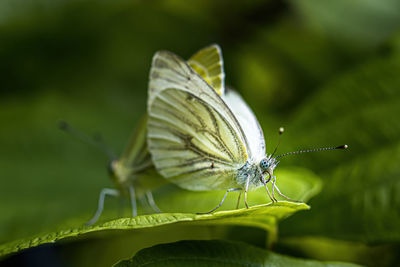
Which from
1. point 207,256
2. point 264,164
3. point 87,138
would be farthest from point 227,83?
point 207,256

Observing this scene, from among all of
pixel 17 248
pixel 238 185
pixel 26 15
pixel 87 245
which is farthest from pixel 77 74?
pixel 17 248

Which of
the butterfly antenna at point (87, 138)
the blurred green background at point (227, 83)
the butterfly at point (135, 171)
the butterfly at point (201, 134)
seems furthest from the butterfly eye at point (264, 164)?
the butterfly antenna at point (87, 138)

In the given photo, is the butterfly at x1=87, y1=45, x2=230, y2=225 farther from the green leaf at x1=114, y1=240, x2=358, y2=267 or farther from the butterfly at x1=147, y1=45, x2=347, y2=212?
the green leaf at x1=114, y1=240, x2=358, y2=267

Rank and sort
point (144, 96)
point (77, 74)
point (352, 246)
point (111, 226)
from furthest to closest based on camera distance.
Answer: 1. point (144, 96)
2. point (77, 74)
3. point (352, 246)
4. point (111, 226)

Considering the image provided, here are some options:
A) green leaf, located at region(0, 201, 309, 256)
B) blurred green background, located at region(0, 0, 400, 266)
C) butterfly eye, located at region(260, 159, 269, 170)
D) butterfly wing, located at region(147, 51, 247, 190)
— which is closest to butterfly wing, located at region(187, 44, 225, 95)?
butterfly wing, located at region(147, 51, 247, 190)

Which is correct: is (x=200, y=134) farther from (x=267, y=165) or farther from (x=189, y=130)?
(x=267, y=165)

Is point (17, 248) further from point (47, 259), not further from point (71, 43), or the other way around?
point (71, 43)
